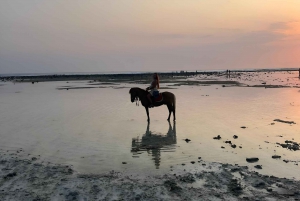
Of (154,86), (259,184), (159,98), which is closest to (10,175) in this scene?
(259,184)

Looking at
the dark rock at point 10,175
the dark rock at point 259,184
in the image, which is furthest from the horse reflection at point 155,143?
the dark rock at point 10,175

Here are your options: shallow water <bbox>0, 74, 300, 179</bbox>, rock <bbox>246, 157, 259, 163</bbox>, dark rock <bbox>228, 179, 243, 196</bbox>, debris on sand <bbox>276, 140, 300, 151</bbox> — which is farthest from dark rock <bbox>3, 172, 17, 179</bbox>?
debris on sand <bbox>276, 140, 300, 151</bbox>

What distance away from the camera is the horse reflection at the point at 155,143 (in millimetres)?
9602

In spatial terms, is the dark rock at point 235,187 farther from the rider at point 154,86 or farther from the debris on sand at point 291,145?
the rider at point 154,86

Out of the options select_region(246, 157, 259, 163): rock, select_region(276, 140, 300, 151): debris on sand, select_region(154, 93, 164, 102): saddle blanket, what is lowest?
select_region(246, 157, 259, 163): rock

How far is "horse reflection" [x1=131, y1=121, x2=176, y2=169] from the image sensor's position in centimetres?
960

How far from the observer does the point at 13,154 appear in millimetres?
9438

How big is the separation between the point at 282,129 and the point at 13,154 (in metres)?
10.6

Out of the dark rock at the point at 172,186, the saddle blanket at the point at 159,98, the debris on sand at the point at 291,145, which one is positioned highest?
the saddle blanket at the point at 159,98

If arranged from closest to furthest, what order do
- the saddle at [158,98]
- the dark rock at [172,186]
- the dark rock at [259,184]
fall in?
the dark rock at [172,186] → the dark rock at [259,184] → the saddle at [158,98]

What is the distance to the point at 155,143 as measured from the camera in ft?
35.2

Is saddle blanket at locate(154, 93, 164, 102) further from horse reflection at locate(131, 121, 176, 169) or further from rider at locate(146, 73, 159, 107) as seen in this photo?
horse reflection at locate(131, 121, 176, 169)

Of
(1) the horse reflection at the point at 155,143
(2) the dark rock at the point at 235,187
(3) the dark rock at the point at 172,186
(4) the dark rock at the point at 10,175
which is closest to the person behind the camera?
(2) the dark rock at the point at 235,187

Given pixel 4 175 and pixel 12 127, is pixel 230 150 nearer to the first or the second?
pixel 4 175
